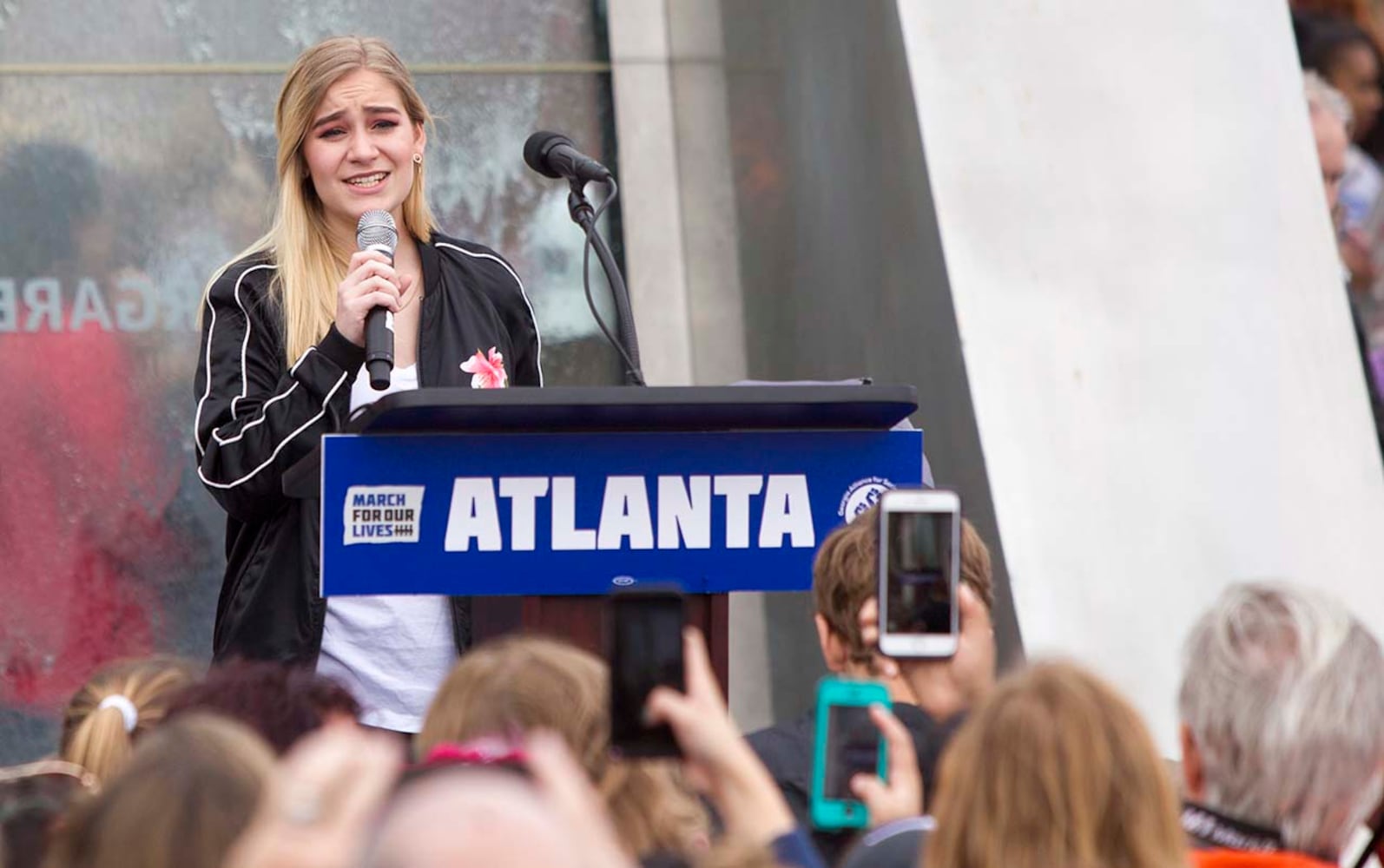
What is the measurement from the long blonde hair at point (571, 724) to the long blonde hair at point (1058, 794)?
0.39 metres

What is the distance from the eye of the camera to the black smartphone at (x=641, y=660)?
2223 mm

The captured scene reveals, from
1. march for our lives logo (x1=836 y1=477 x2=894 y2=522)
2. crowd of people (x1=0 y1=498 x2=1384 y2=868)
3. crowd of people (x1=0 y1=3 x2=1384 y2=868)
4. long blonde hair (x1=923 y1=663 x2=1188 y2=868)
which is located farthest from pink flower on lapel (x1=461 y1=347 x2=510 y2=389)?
long blonde hair (x1=923 y1=663 x2=1188 y2=868)

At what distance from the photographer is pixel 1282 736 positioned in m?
2.54

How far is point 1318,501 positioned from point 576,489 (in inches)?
113

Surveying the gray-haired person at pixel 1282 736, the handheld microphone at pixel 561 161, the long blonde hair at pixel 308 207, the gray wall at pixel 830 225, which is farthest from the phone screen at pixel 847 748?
the gray wall at pixel 830 225

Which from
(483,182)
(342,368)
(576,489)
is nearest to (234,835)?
(576,489)

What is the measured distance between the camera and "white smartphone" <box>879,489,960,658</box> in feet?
8.74

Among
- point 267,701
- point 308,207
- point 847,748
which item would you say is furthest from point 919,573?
point 308,207

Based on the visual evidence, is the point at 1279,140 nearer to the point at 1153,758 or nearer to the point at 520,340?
the point at 520,340

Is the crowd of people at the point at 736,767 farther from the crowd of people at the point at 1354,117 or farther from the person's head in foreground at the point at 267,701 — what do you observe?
the crowd of people at the point at 1354,117

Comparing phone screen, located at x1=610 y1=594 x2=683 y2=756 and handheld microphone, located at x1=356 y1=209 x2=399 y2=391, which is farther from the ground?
handheld microphone, located at x1=356 y1=209 x2=399 y2=391

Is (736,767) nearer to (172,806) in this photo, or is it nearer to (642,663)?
(642,663)

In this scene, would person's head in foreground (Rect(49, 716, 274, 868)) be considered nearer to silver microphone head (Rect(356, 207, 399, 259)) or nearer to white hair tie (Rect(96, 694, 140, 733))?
white hair tie (Rect(96, 694, 140, 733))

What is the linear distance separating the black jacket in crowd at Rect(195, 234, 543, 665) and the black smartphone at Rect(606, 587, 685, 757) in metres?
1.38
